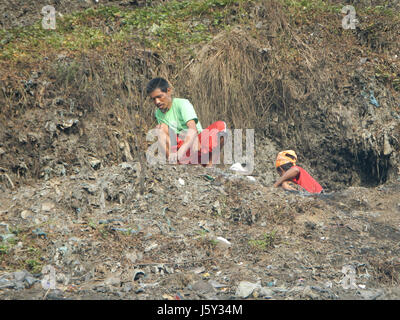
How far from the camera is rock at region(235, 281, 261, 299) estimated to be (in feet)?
11.7

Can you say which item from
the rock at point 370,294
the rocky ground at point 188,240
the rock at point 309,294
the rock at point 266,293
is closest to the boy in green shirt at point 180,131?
the rocky ground at point 188,240

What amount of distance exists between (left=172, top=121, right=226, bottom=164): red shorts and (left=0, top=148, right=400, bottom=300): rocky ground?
0.75ft

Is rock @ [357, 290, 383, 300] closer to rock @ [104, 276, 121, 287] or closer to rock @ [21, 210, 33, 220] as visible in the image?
rock @ [104, 276, 121, 287]

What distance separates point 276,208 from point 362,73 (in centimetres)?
327

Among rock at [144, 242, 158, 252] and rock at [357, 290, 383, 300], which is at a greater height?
rock at [144, 242, 158, 252]

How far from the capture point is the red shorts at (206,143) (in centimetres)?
569

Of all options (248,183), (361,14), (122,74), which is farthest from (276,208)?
(361,14)

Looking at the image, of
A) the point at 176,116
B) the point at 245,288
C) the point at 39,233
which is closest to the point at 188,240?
the point at 245,288

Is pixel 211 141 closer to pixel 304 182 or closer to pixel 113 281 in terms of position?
pixel 304 182

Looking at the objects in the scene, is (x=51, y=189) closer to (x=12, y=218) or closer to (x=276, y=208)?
(x=12, y=218)

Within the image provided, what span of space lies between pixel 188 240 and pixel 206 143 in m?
1.56

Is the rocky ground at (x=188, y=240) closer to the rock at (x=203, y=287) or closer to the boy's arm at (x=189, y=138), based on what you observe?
the rock at (x=203, y=287)

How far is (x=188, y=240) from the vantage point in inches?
174

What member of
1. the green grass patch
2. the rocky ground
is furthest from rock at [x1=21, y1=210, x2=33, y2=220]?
the green grass patch
